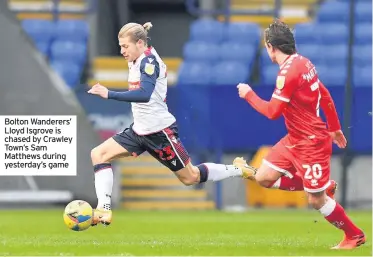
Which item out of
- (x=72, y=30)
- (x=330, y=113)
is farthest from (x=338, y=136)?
(x=72, y=30)

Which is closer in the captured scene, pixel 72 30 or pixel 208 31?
pixel 208 31

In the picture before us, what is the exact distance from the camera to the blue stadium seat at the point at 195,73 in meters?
19.6

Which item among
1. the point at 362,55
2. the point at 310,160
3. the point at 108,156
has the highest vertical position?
the point at 310,160

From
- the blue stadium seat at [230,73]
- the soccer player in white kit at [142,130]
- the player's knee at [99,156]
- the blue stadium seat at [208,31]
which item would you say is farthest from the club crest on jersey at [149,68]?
the blue stadium seat at [208,31]

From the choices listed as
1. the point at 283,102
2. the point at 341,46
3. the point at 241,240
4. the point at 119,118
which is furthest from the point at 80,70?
the point at 283,102

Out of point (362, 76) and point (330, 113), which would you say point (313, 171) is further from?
point (362, 76)

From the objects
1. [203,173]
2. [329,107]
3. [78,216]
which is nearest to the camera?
[329,107]

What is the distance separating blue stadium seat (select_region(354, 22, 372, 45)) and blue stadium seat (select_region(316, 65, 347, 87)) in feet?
2.72

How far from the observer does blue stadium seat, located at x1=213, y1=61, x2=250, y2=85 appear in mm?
19766

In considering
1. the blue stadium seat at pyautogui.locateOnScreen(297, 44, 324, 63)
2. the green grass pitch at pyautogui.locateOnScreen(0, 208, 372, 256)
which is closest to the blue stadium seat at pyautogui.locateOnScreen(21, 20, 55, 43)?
the blue stadium seat at pyautogui.locateOnScreen(297, 44, 324, 63)

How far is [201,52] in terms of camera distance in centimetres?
2080

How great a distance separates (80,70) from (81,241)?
417 inches

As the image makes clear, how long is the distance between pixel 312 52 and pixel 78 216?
36.6ft

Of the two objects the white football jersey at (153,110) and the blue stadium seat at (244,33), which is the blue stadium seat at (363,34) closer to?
the blue stadium seat at (244,33)
